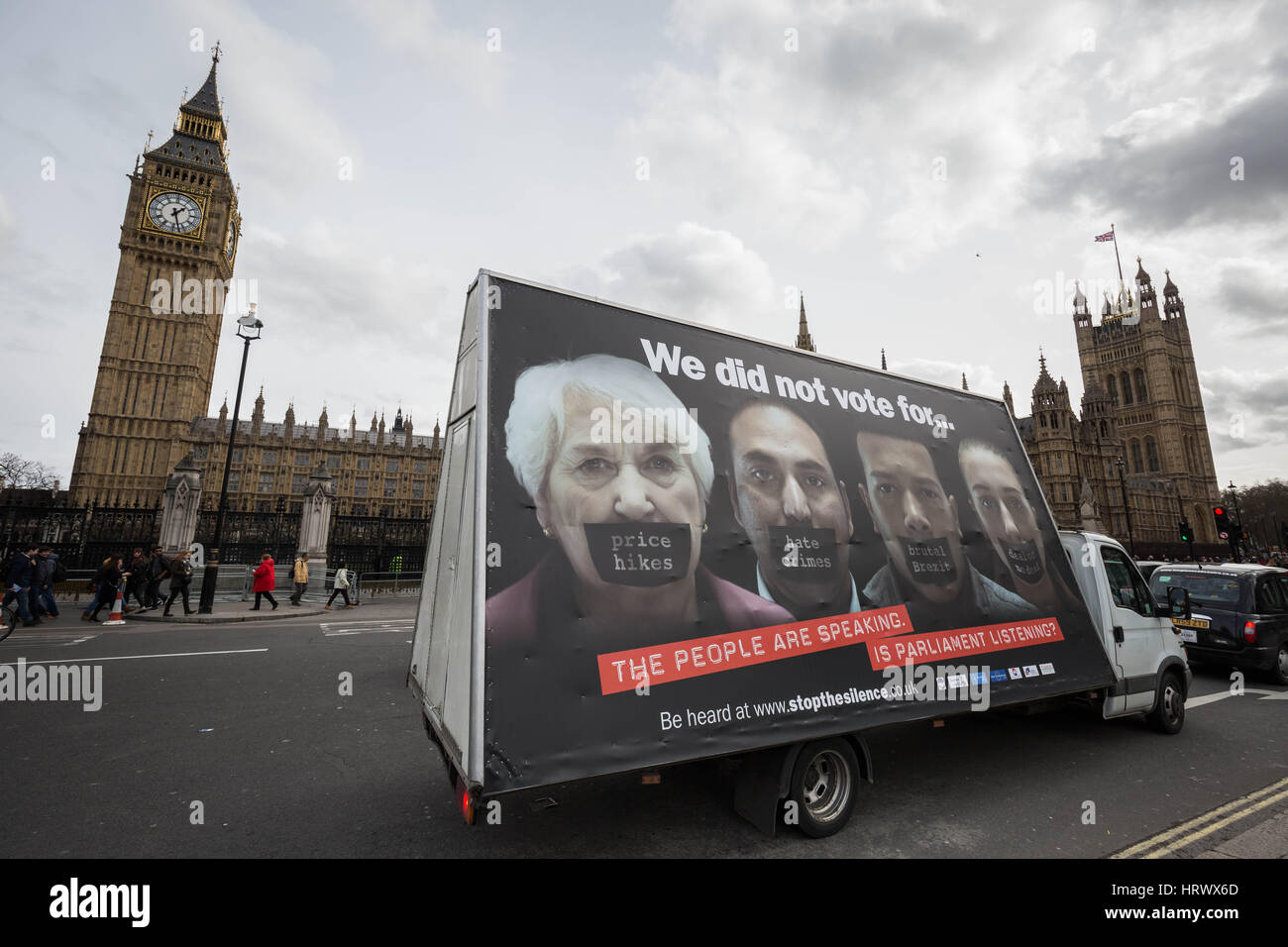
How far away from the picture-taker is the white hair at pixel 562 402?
3.38 m

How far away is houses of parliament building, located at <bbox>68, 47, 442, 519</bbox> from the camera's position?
62375mm

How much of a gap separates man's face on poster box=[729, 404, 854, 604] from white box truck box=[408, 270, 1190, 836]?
0.02 metres

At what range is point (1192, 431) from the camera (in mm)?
96312

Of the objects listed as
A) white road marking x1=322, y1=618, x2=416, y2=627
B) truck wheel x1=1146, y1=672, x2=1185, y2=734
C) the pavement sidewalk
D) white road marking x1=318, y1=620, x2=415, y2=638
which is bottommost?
the pavement sidewalk

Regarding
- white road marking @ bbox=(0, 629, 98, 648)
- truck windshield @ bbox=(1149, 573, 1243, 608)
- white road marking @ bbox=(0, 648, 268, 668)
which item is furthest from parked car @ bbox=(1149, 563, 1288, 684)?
white road marking @ bbox=(0, 629, 98, 648)

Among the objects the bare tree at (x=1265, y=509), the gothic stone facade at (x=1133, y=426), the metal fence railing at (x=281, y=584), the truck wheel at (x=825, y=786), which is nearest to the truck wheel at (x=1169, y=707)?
the truck wheel at (x=825, y=786)

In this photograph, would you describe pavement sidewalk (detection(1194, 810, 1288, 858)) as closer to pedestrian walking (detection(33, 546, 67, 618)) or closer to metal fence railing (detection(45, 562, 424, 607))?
metal fence railing (detection(45, 562, 424, 607))

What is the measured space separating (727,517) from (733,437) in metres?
0.65

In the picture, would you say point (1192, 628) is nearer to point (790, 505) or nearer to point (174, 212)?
point (790, 505)

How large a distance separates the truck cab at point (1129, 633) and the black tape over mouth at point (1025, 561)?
0.77 metres

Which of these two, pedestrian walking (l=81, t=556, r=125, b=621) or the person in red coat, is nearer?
pedestrian walking (l=81, t=556, r=125, b=621)

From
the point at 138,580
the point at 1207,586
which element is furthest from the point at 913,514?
the point at 138,580

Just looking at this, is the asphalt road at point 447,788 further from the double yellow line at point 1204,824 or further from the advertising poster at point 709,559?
the advertising poster at point 709,559

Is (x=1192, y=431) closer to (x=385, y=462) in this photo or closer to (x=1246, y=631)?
(x=1246, y=631)
